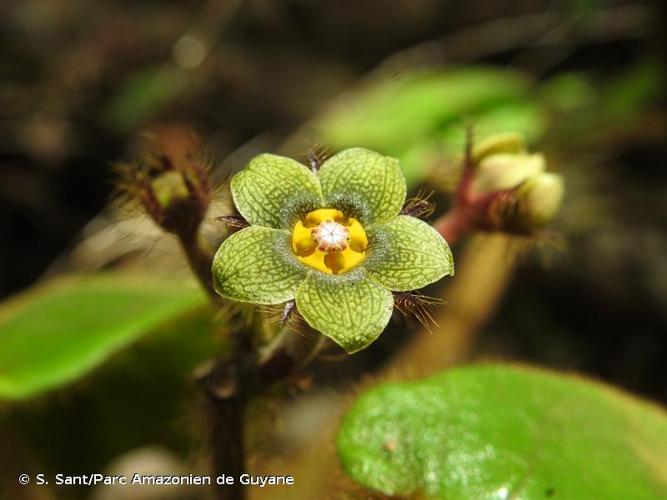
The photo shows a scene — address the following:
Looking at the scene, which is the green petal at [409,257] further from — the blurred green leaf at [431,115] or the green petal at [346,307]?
the blurred green leaf at [431,115]

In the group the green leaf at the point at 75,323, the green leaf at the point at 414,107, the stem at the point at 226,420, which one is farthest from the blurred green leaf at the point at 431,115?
the stem at the point at 226,420

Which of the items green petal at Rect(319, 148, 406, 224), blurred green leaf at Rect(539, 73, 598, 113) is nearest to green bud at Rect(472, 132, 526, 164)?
green petal at Rect(319, 148, 406, 224)

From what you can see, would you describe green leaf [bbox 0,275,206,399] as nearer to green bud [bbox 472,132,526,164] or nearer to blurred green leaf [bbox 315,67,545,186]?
green bud [bbox 472,132,526,164]

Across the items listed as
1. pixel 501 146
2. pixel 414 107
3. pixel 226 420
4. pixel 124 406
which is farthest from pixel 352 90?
pixel 226 420

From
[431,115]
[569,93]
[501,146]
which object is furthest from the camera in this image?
[569,93]

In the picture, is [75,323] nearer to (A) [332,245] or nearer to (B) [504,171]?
(A) [332,245]

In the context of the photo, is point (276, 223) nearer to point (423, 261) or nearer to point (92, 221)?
point (423, 261)

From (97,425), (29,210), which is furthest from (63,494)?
(29,210)
